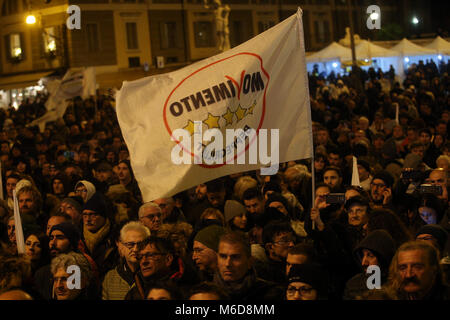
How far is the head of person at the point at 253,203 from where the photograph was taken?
21.9ft

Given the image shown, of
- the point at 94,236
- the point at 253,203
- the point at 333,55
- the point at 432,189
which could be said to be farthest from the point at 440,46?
the point at 94,236

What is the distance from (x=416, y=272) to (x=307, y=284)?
22.4 inches

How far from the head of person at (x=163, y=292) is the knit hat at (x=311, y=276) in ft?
2.08

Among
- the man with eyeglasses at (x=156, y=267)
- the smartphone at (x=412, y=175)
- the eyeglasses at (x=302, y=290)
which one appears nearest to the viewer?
the eyeglasses at (x=302, y=290)

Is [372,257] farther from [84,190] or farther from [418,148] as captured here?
[418,148]

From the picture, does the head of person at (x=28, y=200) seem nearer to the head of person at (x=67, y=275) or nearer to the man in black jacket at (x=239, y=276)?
the head of person at (x=67, y=275)

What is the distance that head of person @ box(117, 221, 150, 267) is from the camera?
5.29 meters

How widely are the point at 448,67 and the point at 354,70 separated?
198 inches

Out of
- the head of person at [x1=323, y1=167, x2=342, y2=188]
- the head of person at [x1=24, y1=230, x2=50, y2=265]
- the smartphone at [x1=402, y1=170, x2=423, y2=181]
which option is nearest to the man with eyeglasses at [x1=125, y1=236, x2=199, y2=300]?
the head of person at [x1=24, y1=230, x2=50, y2=265]

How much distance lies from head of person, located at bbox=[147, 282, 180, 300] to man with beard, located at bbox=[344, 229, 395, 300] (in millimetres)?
1076

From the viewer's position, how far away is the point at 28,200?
7.75m

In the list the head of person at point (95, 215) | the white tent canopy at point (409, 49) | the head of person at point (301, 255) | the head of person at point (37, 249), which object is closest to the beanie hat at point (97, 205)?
the head of person at point (95, 215)
